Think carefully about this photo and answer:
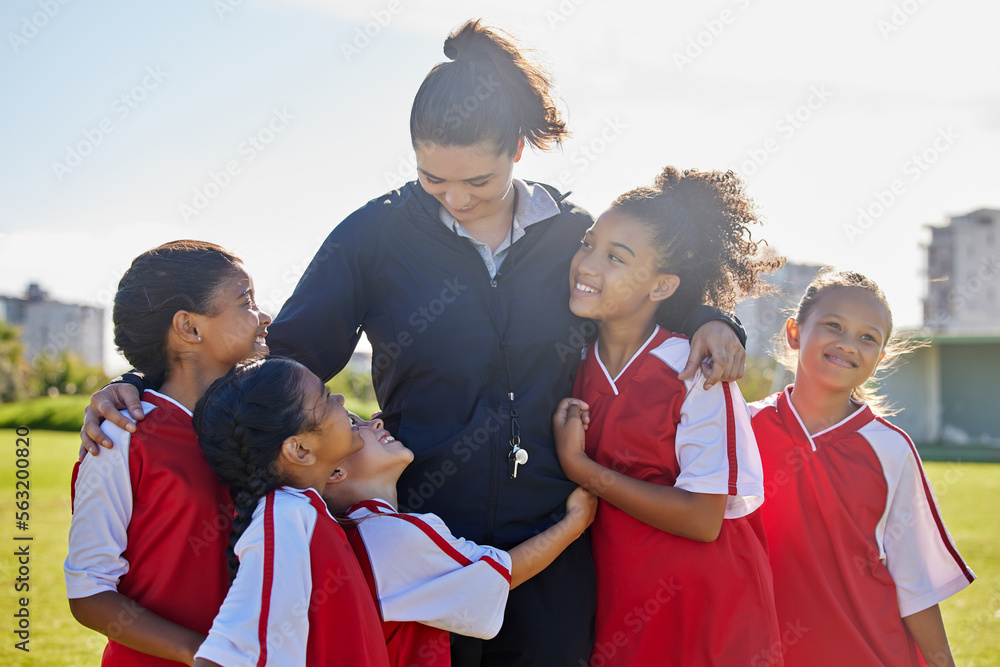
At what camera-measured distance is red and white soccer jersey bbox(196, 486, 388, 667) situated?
4.97 ft

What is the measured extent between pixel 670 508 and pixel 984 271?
40693 millimetres

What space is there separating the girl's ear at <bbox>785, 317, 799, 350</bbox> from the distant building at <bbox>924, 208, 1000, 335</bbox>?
36056mm

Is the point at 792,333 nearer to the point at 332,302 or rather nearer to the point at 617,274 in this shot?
the point at 617,274

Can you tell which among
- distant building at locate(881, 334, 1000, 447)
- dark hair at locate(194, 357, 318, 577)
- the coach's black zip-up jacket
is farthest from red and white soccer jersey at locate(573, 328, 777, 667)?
distant building at locate(881, 334, 1000, 447)

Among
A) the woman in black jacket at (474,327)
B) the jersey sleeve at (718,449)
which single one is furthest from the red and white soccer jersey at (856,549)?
the woman in black jacket at (474,327)

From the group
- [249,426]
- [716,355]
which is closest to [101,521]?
[249,426]

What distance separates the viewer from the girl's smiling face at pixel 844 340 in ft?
8.26

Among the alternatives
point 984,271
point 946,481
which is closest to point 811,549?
point 946,481

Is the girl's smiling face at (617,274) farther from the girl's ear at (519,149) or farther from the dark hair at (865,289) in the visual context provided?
the dark hair at (865,289)

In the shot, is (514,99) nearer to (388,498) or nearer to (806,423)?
(388,498)

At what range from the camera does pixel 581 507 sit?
2152 mm

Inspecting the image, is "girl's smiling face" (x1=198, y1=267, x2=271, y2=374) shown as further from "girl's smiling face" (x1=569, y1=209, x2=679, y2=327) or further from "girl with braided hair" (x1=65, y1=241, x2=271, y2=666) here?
"girl's smiling face" (x1=569, y1=209, x2=679, y2=327)

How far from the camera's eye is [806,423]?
2590mm

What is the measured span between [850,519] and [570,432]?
0.99 meters
